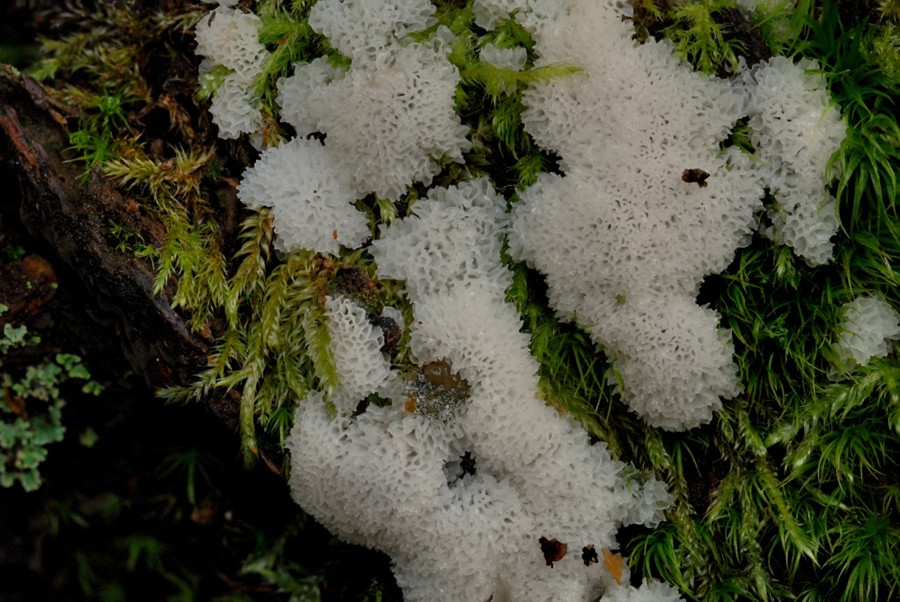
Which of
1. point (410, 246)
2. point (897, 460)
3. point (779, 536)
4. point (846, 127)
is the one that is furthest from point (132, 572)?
point (846, 127)

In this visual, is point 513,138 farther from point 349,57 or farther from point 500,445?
point 500,445

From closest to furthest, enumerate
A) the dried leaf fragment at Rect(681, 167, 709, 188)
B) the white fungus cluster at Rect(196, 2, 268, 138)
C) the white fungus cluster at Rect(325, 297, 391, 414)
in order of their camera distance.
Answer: the dried leaf fragment at Rect(681, 167, 709, 188), the white fungus cluster at Rect(325, 297, 391, 414), the white fungus cluster at Rect(196, 2, 268, 138)

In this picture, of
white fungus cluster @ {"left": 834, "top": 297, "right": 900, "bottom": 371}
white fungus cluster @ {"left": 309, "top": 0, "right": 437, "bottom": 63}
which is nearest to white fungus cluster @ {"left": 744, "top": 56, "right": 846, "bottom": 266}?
white fungus cluster @ {"left": 834, "top": 297, "right": 900, "bottom": 371}

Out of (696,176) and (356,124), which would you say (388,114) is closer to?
(356,124)

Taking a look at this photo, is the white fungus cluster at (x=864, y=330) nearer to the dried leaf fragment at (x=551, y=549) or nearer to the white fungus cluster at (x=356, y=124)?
the dried leaf fragment at (x=551, y=549)

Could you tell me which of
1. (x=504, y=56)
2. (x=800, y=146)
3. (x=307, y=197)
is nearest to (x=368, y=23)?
(x=504, y=56)

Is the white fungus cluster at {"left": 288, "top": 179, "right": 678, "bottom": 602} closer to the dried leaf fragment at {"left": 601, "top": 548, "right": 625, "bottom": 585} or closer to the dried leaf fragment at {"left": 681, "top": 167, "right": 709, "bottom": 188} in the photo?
the dried leaf fragment at {"left": 601, "top": 548, "right": 625, "bottom": 585}

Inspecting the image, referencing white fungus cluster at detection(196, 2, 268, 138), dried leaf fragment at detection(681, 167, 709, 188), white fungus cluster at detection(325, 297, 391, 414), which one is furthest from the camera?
white fungus cluster at detection(196, 2, 268, 138)
